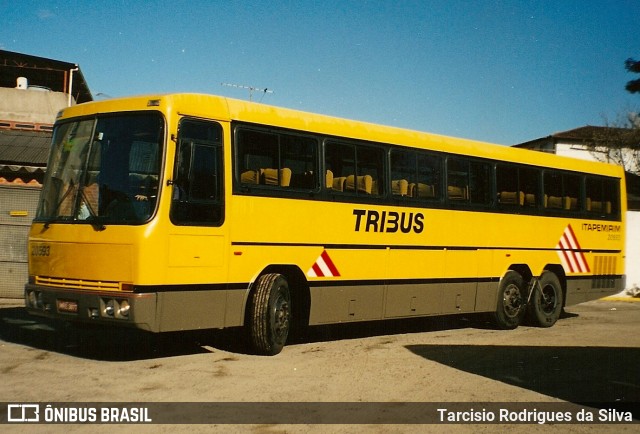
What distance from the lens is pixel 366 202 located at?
1147 centimetres

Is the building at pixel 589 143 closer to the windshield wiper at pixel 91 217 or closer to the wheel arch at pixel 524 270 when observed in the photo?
the wheel arch at pixel 524 270

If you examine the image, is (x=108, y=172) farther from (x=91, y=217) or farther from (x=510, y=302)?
(x=510, y=302)

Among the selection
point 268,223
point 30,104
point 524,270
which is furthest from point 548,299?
point 30,104

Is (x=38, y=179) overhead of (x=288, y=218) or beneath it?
overhead

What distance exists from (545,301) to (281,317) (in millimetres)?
7111

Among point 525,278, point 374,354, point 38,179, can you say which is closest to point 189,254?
point 374,354

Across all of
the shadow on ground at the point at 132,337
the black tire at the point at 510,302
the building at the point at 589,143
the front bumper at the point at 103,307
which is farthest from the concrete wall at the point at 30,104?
the building at the point at 589,143

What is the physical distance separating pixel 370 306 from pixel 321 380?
10.6 feet

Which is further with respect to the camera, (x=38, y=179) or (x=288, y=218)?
(x=38, y=179)

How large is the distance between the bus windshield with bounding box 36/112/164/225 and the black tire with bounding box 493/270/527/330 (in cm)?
790

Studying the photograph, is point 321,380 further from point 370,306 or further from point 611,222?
point 611,222

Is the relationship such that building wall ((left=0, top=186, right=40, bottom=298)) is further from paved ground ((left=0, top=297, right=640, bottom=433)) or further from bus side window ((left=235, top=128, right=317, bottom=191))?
bus side window ((left=235, top=128, right=317, bottom=191))

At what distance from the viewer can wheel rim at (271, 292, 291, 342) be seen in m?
9.98

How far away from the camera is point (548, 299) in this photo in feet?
49.4
